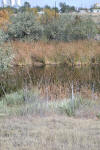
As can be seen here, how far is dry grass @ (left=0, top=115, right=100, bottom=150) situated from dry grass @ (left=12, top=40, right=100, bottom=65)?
11.1 m

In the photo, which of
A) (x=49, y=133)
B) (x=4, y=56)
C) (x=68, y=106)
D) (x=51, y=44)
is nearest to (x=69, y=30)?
(x=51, y=44)

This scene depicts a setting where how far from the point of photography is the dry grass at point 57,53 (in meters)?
16.0

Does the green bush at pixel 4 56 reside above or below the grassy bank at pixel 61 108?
below

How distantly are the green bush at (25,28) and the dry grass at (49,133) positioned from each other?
15.4 metres

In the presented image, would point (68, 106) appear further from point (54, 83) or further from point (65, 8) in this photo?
point (65, 8)

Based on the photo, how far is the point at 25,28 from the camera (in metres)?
20.0

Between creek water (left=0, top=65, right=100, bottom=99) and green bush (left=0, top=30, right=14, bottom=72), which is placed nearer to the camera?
creek water (left=0, top=65, right=100, bottom=99)

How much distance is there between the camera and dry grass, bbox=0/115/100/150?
11.3 feet

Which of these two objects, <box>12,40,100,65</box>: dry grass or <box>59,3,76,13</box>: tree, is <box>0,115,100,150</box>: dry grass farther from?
<box>59,3,76,13</box>: tree

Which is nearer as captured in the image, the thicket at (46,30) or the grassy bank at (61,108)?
the grassy bank at (61,108)

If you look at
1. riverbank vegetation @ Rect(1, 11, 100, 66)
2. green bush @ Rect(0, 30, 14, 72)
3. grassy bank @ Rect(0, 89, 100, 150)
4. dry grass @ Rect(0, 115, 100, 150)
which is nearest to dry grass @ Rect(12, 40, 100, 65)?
riverbank vegetation @ Rect(1, 11, 100, 66)

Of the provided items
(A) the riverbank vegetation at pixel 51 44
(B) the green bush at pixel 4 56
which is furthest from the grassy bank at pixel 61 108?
(A) the riverbank vegetation at pixel 51 44

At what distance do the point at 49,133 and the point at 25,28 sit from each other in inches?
651

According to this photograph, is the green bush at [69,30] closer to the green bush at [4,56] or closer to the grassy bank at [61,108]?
the green bush at [4,56]
